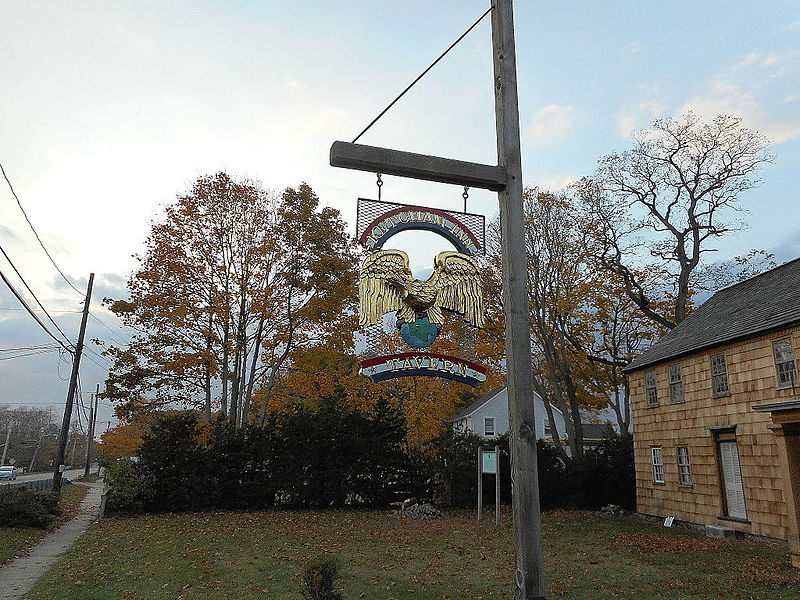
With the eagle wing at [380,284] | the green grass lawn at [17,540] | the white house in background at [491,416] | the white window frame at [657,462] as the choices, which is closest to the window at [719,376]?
the white window frame at [657,462]

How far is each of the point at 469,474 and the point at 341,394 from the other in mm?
5598

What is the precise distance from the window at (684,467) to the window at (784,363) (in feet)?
14.3

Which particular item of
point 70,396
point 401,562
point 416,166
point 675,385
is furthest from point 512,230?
point 70,396

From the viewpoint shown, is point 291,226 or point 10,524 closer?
point 10,524

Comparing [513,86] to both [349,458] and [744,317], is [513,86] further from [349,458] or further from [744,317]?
[349,458]

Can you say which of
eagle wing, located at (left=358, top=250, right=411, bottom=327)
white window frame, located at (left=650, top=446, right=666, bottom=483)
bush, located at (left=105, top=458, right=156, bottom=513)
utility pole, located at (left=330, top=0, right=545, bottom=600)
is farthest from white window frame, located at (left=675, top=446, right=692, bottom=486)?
bush, located at (left=105, top=458, right=156, bottom=513)

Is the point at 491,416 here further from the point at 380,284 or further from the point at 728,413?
the point at 380,284

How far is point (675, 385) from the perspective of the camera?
17.8 m

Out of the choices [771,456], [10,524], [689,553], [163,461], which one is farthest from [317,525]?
[771,456]

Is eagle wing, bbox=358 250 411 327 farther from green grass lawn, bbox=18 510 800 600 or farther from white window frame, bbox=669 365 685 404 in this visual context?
white window frame, bbox=669 365 685 404

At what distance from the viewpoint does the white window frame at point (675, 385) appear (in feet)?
57.6

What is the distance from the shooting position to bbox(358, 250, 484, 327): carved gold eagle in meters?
6.29

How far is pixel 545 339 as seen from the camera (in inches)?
943

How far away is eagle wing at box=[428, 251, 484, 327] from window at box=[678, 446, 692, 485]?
44.6 ft
